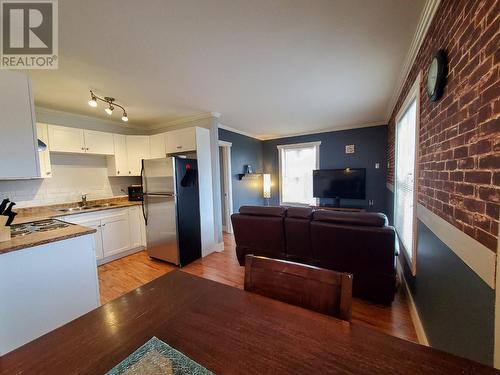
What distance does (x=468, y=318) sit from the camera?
93 cm

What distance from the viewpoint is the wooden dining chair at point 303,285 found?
2.74ft

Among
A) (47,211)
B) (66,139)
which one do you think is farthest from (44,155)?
(47,211)

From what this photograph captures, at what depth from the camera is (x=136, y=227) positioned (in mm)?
3508

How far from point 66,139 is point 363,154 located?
5486 millimetres

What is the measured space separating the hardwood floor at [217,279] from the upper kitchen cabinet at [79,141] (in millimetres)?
1796

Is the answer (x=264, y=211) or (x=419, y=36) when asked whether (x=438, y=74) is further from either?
(x=264, y=211)

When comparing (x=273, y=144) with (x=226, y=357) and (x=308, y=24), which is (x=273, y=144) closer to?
(x=308, y=24)

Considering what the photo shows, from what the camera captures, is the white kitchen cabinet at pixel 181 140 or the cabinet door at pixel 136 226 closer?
the white kitchen cabinet at pixel 181 140

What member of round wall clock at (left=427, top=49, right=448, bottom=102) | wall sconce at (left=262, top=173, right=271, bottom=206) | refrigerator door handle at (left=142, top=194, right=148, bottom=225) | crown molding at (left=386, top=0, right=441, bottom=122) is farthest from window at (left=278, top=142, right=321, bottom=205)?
round wall clock at (left=427, top=49, right=448, bottom=102)

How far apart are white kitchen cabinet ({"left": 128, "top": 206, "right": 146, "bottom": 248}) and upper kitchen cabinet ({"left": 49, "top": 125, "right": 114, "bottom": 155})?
1.07 m

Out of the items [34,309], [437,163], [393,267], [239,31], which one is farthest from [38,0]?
[393,267]

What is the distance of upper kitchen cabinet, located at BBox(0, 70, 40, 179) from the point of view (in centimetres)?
168

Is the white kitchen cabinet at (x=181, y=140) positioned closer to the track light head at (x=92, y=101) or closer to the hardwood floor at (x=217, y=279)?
the track light head at (x=92, y=101)

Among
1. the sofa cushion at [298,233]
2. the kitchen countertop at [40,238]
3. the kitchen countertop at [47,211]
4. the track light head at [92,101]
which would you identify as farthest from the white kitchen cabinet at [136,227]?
the sofa cushion at [298,233]
